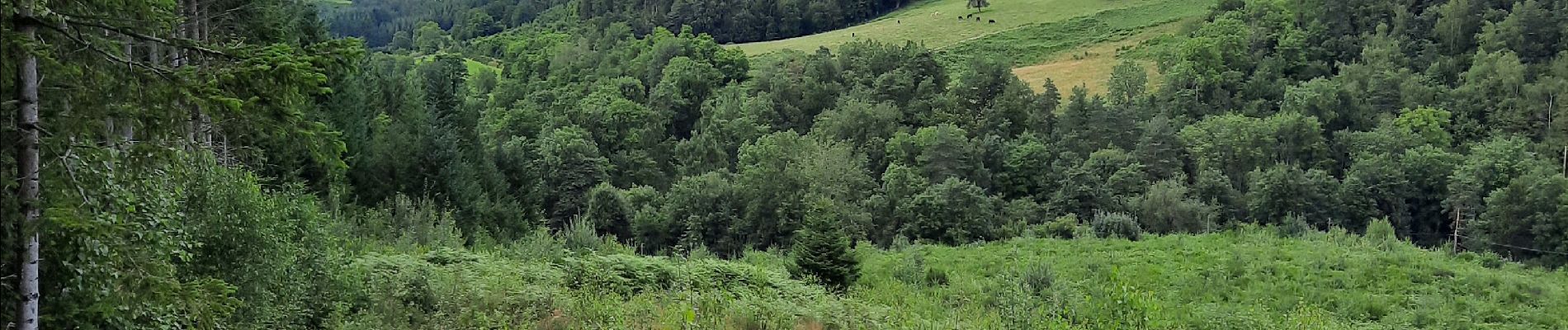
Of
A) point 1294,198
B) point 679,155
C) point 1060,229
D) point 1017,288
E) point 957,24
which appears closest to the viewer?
point 1017,288

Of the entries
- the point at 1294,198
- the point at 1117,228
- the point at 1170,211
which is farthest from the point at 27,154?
the point at 1294,198

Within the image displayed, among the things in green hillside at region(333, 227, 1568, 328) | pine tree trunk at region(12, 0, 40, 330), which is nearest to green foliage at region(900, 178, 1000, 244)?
green hillside at region(333, 227, 1568, 328)

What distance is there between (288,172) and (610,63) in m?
68.7

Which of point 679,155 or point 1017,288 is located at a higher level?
point 1017,288

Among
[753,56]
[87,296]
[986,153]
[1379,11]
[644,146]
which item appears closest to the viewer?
[87,296]

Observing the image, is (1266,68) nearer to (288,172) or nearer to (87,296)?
(288,172)

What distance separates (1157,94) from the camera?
6725 centimetres

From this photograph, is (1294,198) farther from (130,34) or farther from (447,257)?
(130,34)

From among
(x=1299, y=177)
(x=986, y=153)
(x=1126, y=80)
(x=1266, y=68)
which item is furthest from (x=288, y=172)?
(x=1266, y=68)

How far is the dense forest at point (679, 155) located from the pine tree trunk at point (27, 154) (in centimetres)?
1

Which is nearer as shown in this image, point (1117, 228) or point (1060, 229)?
point (1117, 228)

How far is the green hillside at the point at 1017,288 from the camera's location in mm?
11734

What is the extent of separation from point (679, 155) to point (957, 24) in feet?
137

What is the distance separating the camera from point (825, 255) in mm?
20250
